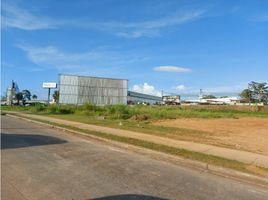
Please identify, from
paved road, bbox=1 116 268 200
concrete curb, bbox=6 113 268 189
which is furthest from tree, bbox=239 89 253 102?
paved road, bbox=1 116 268 200

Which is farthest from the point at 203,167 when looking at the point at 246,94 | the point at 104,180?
the point at 246,94

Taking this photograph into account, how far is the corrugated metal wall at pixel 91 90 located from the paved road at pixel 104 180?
7301 centimetres

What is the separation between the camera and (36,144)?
13.2 meters

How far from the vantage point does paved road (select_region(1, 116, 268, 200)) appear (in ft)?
21.2

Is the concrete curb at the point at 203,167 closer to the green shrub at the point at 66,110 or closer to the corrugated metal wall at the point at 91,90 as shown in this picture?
the green shrub at the point at 66,110

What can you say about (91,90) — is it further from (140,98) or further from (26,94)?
(26,94)

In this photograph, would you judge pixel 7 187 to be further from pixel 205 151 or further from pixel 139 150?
pixel 205 151

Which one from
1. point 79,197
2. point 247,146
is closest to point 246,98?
point 247,146

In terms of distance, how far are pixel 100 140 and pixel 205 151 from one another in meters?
5.42

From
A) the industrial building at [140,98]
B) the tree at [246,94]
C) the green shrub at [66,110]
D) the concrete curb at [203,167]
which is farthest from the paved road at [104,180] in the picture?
the industrial building at [140,98]

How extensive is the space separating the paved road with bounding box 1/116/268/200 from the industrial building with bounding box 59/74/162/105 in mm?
73009

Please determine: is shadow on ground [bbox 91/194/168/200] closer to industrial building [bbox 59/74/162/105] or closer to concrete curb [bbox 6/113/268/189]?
concrete curb [bbox 6/113/268/189]

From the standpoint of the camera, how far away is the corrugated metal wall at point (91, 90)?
83.4 meters

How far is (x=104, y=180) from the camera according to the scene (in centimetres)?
746
